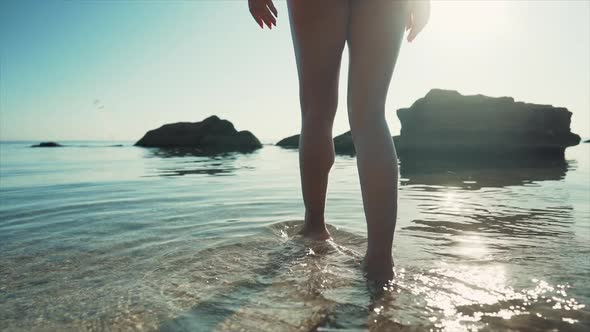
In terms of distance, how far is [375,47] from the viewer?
5.51ft

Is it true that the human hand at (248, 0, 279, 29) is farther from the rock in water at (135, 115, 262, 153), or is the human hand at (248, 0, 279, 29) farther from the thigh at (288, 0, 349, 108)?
the rock in water at (135, 115, 262, 153)

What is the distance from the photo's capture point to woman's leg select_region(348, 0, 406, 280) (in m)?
1.57

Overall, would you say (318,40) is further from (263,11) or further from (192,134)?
(192,134)

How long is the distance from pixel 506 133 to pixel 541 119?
381 centimetres

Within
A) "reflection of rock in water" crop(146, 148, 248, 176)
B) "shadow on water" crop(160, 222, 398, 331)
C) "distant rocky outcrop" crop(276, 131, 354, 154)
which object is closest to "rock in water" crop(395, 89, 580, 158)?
"distant rocky outcrop" crop(276, 131, 354, 154)

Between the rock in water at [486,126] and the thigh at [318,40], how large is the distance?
1156 inches

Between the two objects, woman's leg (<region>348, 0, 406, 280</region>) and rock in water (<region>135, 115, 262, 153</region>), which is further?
rock in water (<region>135, 115, 262, 153</region>)

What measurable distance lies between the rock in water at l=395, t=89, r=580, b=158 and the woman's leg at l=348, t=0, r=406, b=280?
29541 mm

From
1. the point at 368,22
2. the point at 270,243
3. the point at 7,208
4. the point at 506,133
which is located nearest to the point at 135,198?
the point at 7,208

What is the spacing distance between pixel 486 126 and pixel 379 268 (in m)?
34.6

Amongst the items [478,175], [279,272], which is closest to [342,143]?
[478,175]

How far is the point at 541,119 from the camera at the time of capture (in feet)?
107

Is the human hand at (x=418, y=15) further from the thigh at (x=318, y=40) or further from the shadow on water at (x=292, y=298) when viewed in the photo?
the shadow on water at (x=292, y=298)

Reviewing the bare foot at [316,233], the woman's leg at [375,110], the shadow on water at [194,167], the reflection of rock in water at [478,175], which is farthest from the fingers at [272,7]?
the shadow on water at [194,167]
